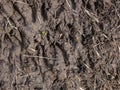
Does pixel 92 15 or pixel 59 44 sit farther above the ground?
pixel 92 15

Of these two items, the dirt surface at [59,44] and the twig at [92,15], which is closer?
the dirt surface at [59,44]

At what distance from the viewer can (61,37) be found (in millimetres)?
1976

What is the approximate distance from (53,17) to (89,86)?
572 millimetres

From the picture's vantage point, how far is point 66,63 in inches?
78.1

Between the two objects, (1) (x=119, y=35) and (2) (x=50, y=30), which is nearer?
(2) (x=50, y=30)

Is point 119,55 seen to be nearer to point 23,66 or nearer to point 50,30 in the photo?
point 50,30

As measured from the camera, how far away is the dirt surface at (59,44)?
1.84m

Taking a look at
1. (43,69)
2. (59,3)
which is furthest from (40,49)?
(59,3)

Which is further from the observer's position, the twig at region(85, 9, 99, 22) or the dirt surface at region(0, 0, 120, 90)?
the twig at region(85, 9, 99, 22)

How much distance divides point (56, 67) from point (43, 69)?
0.09 meters

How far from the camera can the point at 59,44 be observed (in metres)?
1.97

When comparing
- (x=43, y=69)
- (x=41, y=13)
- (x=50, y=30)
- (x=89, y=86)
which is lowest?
(x=89, y=86)

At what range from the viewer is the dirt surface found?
184 centimetres

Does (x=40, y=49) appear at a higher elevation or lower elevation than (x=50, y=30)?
lower
